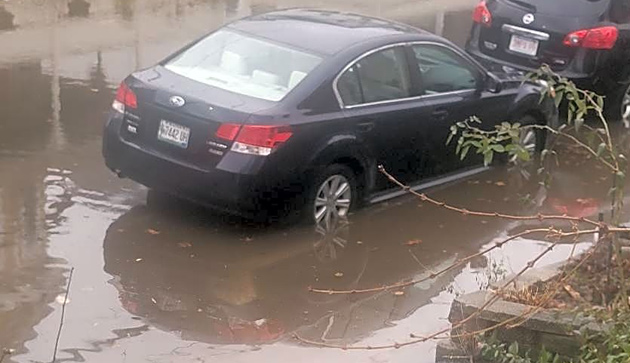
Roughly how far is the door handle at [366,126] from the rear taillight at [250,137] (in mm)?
920

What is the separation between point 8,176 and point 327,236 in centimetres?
283

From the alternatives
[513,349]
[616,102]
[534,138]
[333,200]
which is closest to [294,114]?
[333,200]

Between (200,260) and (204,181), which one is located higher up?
(204,181)

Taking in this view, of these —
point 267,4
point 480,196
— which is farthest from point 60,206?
point 267,4

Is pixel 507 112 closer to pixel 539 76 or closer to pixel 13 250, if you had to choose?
pixel 539 76

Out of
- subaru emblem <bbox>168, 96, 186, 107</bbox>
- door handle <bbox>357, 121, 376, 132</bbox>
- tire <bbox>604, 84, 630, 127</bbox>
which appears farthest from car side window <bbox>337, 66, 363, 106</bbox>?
tire <bbox>604, 84, 630, 127</bbox>

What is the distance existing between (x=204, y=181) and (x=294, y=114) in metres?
0.82

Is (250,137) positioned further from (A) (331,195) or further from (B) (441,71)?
(B) (441,71)

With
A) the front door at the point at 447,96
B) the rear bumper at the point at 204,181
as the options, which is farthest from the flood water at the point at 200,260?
the front door at the point at 447,96

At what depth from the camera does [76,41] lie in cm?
1403

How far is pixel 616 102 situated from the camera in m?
11.7

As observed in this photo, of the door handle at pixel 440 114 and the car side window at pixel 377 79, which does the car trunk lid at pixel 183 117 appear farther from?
the door handle at pixel 440 114

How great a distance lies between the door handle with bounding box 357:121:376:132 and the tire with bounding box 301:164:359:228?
327mm

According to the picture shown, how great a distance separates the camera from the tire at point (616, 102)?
457 inches
